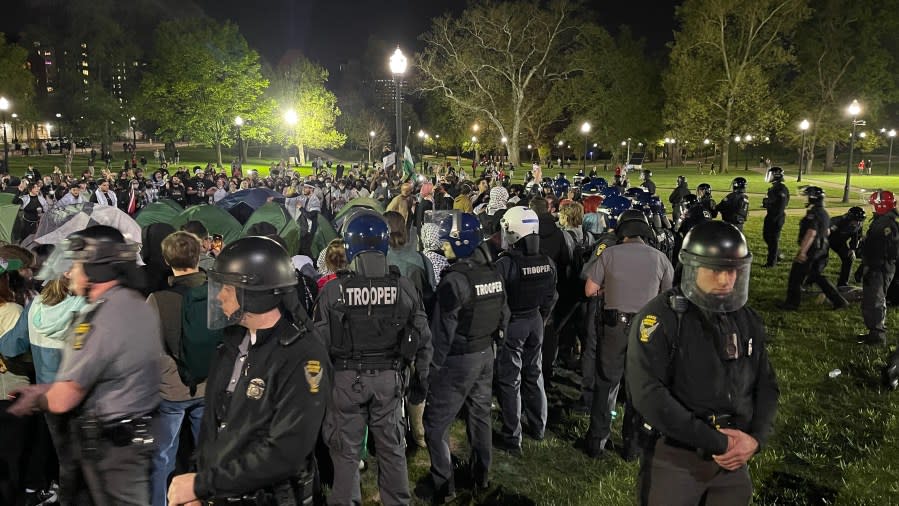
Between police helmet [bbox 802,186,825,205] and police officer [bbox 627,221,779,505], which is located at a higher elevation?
police helmet [bbox 802,186,825,205]

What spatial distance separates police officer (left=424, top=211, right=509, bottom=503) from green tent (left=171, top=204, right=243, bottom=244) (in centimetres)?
535

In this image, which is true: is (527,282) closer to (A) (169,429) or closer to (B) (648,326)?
(B) (648,326)

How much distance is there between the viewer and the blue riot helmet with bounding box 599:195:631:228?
974 centimetres

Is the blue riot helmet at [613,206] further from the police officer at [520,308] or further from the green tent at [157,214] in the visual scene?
the green tent at [157,214]

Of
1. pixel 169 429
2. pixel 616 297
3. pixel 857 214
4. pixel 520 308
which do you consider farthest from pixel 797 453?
pixel 857 214

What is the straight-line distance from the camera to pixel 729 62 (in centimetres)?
5500

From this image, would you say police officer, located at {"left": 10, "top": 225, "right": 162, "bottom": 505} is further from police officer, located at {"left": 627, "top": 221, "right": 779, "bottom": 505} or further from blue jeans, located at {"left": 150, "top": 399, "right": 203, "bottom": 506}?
police officer, located at {"left": 627, "top": 221, "right": 779, "bottom": 505}

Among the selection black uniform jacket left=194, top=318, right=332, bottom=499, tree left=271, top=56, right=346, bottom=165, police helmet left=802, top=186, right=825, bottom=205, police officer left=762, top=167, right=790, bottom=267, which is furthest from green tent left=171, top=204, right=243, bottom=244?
tree left=271, top=56, right=346, bottom=165

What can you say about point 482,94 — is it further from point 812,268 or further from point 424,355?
point 424,355

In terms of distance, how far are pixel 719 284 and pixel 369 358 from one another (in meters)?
2.23

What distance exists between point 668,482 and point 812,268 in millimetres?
8895

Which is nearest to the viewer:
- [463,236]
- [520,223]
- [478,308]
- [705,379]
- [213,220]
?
[705,379]

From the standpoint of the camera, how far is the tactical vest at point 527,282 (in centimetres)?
561

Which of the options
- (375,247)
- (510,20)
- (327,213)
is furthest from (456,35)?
(375,247)
